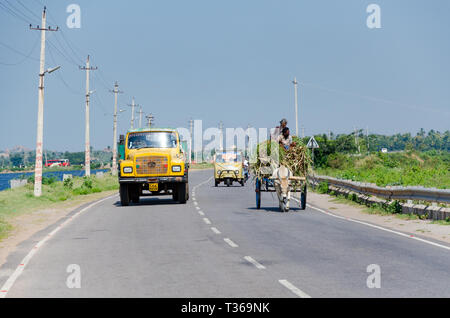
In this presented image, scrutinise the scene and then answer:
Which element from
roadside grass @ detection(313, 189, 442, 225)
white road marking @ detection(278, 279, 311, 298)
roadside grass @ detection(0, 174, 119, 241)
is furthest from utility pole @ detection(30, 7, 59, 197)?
white road marking @ detection(278, 279, 311, 298)

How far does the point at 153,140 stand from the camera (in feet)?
87.1

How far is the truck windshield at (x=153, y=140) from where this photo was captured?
26.4m

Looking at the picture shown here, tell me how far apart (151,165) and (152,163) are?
0.09m

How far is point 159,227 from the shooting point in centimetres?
1684

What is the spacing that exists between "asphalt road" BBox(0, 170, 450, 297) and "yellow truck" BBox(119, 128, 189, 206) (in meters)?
6.88

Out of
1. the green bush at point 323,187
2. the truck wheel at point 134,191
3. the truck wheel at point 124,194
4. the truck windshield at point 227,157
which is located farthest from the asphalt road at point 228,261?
the truck windshield at point 227,157

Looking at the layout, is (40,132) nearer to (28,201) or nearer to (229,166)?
(28,201)

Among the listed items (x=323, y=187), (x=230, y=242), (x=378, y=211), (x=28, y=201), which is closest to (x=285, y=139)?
(x=378, y=211)

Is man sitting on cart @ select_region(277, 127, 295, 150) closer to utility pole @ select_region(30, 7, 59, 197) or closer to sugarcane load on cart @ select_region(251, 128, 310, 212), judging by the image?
sugarcane load on cart @ select_region(251, 128, 310, 212)

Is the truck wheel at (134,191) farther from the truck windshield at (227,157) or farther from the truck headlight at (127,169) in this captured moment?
the truck windshield at (227,157)
